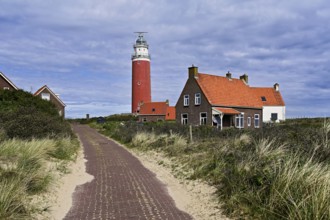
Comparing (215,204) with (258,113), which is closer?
(215,204)

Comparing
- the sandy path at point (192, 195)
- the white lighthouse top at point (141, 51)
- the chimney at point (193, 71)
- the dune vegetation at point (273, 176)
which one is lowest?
the sandy path at point (192, 195)

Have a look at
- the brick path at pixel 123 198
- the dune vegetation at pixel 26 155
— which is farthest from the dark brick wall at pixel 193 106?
the brick path at pixel 123 198

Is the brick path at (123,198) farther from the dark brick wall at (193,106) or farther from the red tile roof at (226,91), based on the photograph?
the red tile roof at (226,91)

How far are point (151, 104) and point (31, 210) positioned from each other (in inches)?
2309

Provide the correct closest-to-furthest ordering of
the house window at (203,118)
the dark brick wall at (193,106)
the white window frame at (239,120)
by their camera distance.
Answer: the dark brick wall at (193,106)
the house window at (203,118)
the white window frame at (239,120)

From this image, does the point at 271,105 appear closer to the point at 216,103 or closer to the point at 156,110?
the point at 216,103

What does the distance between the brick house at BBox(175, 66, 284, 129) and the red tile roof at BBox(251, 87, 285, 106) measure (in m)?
10.9

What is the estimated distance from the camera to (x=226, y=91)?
39031 mm

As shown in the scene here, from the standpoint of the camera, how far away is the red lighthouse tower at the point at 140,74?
6181cm

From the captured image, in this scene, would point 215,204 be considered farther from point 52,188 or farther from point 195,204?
point 52,188

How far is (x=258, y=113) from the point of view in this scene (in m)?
41.4

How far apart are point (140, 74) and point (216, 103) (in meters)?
27.8

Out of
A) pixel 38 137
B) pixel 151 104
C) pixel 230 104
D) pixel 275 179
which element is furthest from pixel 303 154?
pixel 151 104

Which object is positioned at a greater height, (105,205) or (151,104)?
(151,104)
